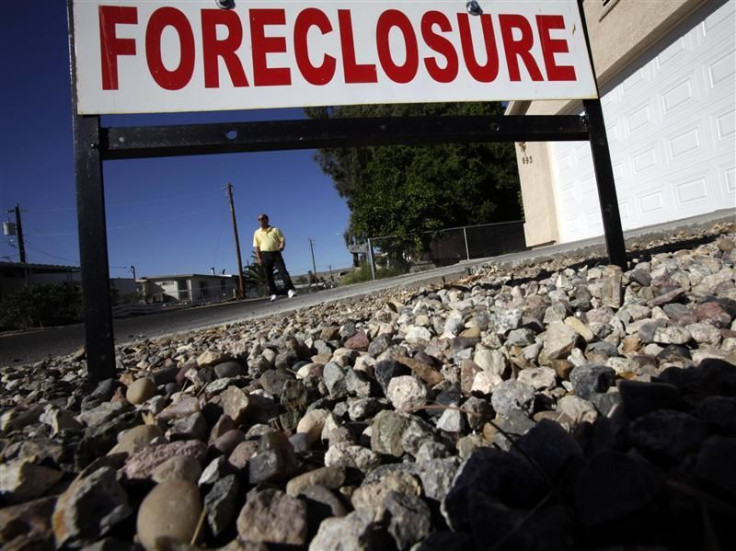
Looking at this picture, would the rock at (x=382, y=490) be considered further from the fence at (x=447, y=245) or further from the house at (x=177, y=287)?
the house at (x=177, y=287)

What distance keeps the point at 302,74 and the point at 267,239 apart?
542 centimetres

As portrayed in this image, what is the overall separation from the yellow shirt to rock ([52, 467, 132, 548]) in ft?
22.7

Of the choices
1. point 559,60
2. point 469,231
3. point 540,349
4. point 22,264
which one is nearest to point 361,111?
point 469,231

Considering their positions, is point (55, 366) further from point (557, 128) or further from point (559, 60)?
point (559, 60)

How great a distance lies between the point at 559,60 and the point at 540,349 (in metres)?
2.22

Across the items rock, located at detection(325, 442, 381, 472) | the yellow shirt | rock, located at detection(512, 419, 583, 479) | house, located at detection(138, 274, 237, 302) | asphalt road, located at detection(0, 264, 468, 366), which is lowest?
rock, located at detection(325, 442, 381, 472)

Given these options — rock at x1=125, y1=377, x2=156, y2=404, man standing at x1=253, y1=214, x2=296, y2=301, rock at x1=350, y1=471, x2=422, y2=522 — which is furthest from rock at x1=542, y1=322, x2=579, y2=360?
man standing at x1=253, y1=214, x2=296, y2=301

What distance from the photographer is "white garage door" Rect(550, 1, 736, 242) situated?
16.6 feet

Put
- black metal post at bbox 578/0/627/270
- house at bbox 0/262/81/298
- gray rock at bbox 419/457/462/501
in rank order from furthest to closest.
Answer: house at bbox 0/262/81/298 < black metal post at bbox 578/0/627/270 < gray rock at bbox 419/457/462/501

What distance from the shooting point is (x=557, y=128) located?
8.39 feet

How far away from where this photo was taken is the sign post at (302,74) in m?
2.04

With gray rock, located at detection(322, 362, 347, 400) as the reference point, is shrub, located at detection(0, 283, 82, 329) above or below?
above

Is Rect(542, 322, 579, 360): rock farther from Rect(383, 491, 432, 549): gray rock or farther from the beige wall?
the beige wall

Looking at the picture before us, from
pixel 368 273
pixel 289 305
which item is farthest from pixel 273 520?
pixel 368 273
